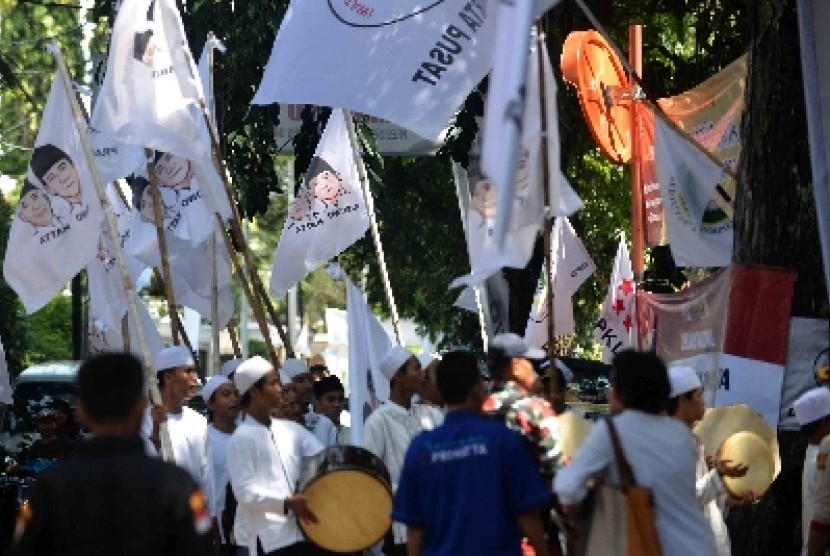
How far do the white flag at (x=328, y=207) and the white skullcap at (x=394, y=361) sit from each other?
4.65 metres

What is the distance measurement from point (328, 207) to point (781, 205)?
15.7 feet

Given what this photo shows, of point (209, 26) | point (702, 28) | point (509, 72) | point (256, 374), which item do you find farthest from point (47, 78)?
point (509, 72)

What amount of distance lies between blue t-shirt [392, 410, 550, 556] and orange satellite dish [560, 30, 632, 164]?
838cm

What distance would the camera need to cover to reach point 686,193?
53.8 ft

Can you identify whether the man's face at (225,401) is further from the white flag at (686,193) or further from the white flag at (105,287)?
the white flag at (686,193)

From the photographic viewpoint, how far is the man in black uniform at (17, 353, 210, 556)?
627 cm

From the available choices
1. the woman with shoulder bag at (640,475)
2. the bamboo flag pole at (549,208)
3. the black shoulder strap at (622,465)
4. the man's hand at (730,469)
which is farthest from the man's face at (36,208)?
the black shoulder strap at (622,465)

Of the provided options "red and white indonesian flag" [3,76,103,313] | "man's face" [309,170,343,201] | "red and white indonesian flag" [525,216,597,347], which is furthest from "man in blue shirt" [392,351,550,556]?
"red and white indonesian flag" [525,216,597,347]

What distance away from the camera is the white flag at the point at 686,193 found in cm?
1598

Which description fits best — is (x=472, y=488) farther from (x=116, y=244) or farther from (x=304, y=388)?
(x=304, y=388)

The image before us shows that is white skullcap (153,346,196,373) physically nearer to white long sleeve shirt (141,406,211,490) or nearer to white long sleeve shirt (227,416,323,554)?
white long sleeve shirt (141,406,211,490)

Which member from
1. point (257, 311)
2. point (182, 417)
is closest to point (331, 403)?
point (257, 311)

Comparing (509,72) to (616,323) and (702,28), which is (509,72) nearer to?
(616,323)

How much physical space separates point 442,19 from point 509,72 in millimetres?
4201
